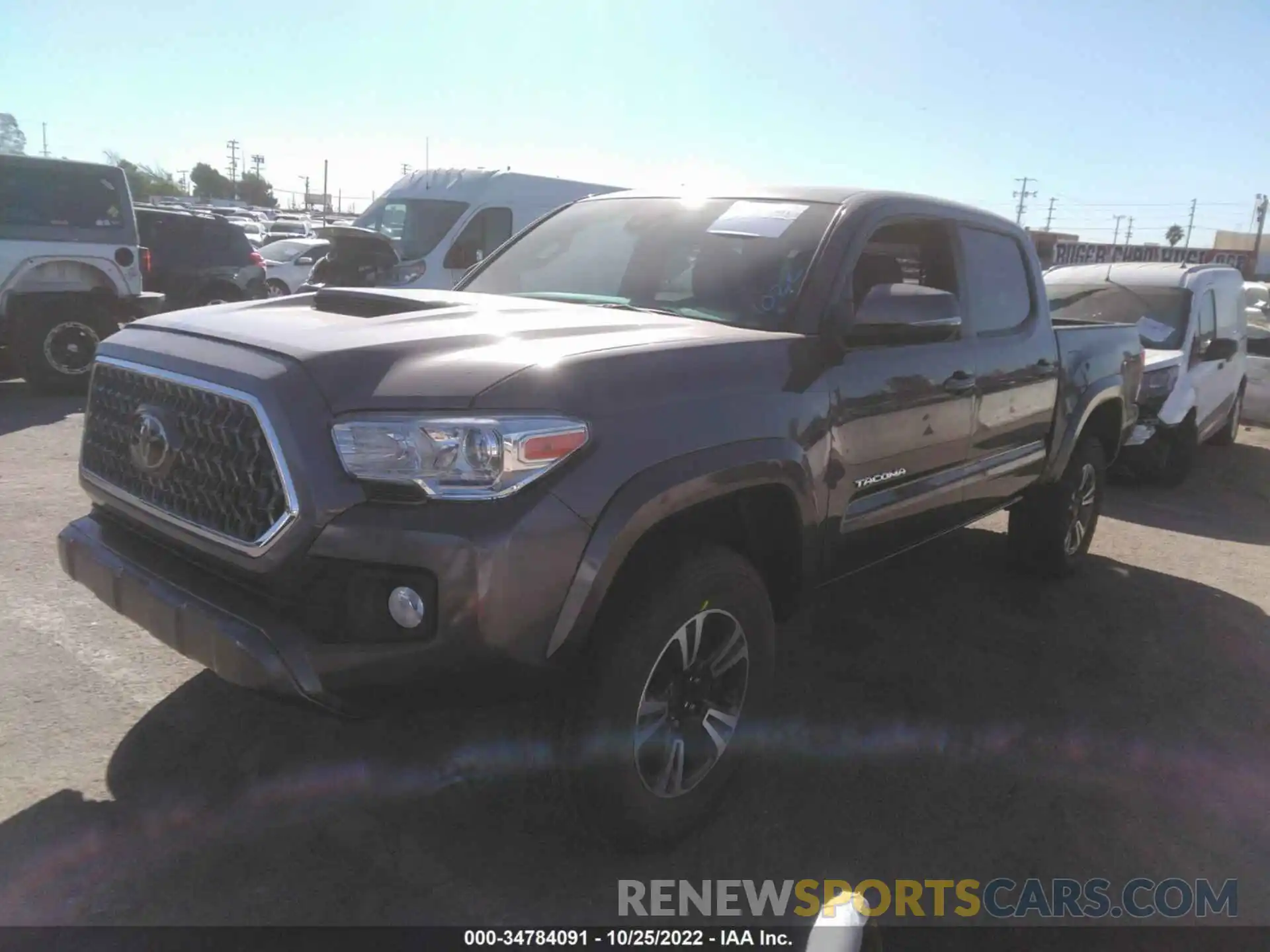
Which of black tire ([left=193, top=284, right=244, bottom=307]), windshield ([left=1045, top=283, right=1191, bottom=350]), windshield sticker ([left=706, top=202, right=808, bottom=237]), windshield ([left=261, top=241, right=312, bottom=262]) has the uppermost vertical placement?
windshield sticker ([left=706, top=202, right=808, bottom=237])

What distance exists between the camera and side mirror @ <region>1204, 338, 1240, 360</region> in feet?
28.0

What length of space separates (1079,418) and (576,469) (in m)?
3.73

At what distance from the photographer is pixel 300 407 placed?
234 centimetres

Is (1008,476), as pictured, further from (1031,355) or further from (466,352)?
(466,352)

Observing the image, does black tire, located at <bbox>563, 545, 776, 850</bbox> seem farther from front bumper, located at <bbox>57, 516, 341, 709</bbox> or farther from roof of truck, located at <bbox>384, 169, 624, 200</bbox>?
roof of truck, located at <bbox>384, 169, 624, 200</bbox>

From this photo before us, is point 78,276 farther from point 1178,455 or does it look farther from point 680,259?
point 1178,455

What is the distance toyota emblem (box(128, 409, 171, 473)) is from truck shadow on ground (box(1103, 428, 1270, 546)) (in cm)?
681

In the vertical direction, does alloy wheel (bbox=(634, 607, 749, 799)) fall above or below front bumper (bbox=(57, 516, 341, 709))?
below

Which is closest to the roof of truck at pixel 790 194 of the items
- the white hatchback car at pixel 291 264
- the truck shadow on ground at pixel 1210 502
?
the truck shadow on ground at pixel 1210 502

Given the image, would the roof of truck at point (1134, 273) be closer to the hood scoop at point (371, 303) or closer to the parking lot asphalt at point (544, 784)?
the parking lot asphalt at point (544, 784)

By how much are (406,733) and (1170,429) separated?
728 cm

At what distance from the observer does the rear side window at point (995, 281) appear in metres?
4.29

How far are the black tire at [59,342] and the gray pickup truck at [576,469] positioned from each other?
729 centimetres

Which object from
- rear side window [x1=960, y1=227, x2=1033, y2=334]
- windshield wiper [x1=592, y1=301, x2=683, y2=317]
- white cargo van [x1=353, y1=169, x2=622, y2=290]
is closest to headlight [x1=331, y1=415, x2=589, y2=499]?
windshield wiper [x1=592, y1=301, x2=683, y2=317]
